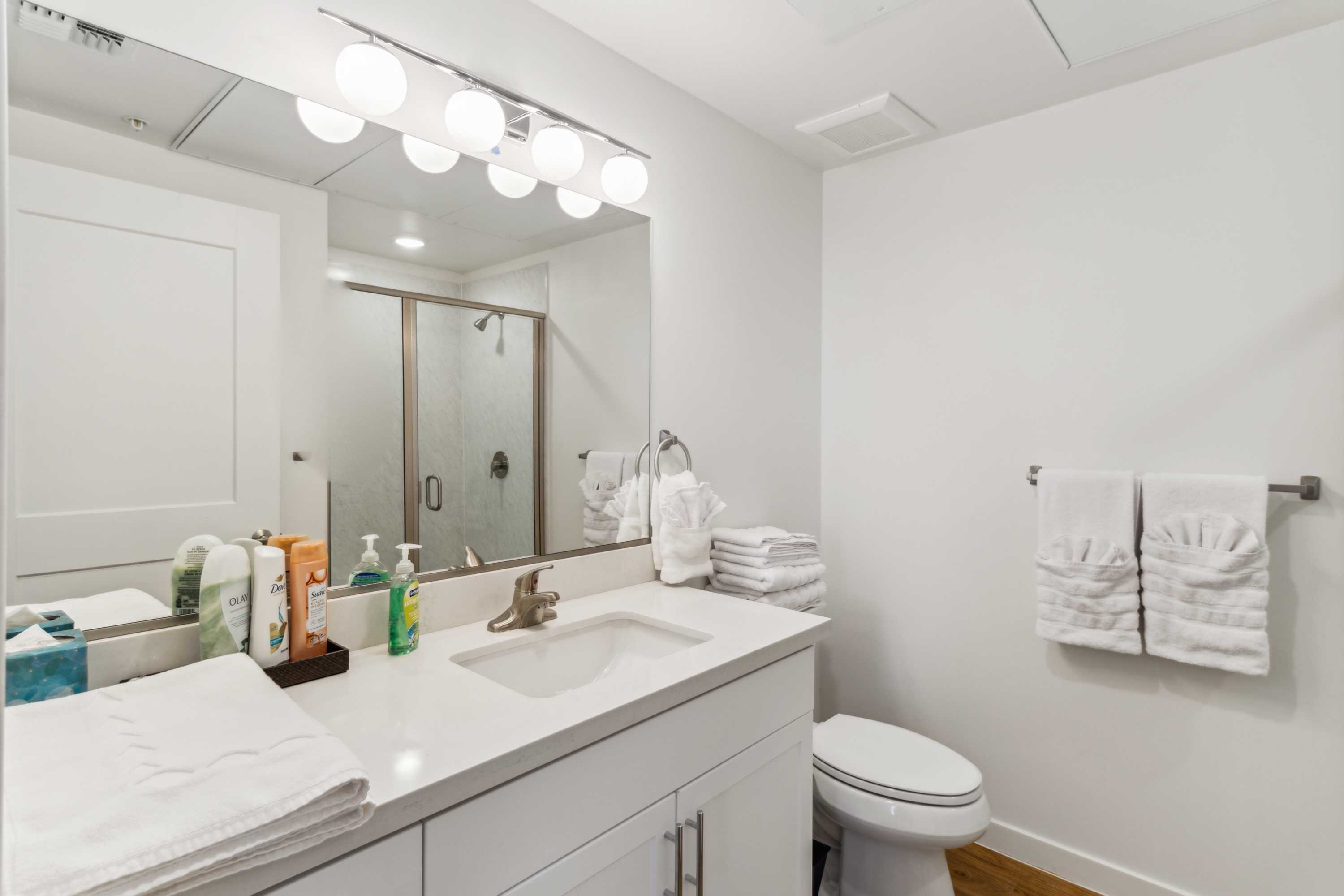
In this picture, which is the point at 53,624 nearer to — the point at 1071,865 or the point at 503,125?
the point at 503,125

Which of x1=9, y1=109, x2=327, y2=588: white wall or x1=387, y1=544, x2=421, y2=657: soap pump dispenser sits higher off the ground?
x1=9, y1=109, x2=327, y2=588: white wall

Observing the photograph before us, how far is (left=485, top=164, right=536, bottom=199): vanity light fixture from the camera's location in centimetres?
154

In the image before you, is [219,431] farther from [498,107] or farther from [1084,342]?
[1084,342]

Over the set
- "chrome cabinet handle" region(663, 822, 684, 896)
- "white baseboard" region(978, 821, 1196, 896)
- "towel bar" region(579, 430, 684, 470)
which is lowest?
"white baseboard" region(978, 821, 1196, 896)

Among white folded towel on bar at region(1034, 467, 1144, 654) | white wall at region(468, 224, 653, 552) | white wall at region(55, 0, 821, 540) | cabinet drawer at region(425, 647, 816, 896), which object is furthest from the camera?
white folded towel on bar at region(1034, 467, 1144, 654)

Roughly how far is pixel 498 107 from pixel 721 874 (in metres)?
1.57

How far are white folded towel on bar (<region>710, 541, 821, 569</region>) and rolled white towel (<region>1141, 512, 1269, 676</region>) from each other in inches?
33.6

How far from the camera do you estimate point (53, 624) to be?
3.22ft

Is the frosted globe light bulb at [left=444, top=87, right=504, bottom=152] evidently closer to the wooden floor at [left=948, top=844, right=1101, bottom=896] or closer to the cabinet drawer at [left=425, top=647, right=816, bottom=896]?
the cabinet drawer at [left=425, top=647, right=816, bottom=896]

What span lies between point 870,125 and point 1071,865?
2233mm

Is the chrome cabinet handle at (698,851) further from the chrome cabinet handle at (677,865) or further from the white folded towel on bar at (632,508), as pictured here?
the white folded towel on bar at (632,508)

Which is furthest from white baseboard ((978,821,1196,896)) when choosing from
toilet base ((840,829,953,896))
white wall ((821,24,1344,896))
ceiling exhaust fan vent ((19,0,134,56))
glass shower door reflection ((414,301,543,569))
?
ceiling exhaust fan vent ((19,0,134,56))

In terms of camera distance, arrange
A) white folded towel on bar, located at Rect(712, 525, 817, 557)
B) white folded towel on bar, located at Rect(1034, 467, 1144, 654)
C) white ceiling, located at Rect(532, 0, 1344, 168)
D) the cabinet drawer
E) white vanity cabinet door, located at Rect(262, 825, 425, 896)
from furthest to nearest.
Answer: white folded towel on bar, located at Rect(712, 525, 817, 557), white folded towel on bar, located at Rect(1034, 467, 1144, 654), white ceiling, located at Rect(532, 0, 1344, 168), the cabinet drawer, white vanity cabinet door, located at Rect(262, 825, 425, 896)

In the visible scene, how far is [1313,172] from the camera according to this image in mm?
1652
